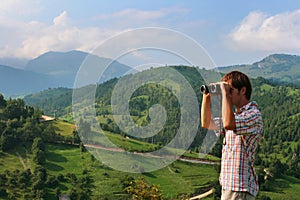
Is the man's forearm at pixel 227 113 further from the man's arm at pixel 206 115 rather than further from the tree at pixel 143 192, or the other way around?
the tree at pixel 143 192

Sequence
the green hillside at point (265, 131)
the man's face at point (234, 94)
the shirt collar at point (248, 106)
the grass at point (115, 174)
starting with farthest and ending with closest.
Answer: the grass at point (115, 174)
the green hillside at point (265, 131)
the shirt collar at point (248, 106)
the man's face at point (234, 94)

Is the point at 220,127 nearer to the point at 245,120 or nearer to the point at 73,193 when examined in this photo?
the point at 245,120

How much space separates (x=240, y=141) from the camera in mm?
3344

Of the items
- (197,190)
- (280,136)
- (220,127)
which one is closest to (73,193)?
(197,190)

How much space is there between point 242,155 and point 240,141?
120 millimetres

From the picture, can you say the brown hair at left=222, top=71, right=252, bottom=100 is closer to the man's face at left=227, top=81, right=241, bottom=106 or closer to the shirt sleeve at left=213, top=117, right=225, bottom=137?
the man's face at left=227, top=81, right=241, bottom=106

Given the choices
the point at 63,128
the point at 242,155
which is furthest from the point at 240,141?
the point at 63,128

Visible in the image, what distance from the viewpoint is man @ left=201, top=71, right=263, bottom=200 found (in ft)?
10.7

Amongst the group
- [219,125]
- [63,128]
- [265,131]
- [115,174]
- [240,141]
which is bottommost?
[115,174]

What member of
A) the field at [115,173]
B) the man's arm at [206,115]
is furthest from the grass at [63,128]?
the man's arm at [206,115]

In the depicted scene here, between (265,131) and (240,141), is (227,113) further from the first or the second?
(265,131)

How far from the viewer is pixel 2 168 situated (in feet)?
187

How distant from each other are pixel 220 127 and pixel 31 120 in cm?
7020

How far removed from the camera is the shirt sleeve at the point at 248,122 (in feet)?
10.5
